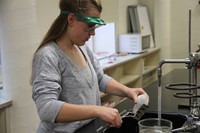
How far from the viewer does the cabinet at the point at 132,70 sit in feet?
12.5

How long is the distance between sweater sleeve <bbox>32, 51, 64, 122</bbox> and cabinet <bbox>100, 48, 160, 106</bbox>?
2.07 m

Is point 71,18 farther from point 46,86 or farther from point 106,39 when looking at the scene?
point 106,39

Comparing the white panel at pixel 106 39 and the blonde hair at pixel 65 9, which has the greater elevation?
the blonde hair at pixel 65 9

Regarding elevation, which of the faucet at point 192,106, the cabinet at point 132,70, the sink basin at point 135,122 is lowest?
the cabinet at point 132,70

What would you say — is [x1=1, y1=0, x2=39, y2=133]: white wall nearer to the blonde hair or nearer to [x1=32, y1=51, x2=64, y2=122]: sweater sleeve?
the blonde hair

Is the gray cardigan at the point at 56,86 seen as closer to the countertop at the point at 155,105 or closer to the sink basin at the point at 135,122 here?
the countertop at the point at 155,105

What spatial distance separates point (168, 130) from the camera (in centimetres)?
129

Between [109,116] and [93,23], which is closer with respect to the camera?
[109,116]

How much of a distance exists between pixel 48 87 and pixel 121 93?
523 millimetres

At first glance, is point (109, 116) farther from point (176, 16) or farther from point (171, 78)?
point (176, 16)

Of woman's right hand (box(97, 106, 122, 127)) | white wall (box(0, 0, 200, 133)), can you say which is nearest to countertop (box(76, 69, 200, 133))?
woman's right hand (box(97, 106, 122, 127))

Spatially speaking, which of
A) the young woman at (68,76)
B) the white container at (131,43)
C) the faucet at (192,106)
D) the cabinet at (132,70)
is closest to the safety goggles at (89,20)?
the young woman at (68,76)

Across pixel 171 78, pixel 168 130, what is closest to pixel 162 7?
pixel 171 78

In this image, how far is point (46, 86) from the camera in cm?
128
